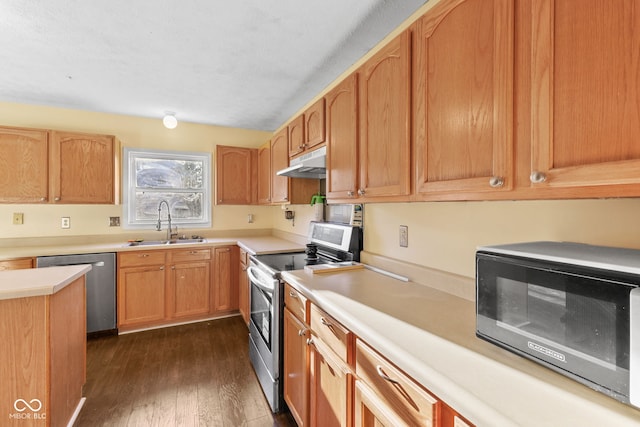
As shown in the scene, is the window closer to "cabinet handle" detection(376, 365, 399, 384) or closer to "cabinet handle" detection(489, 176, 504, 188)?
"cabinet handle" detection(376, 365, 399, 384)

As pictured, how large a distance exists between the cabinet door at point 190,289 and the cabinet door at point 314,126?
6.22 feet

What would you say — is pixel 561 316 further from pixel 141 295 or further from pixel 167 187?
pixel 167 187

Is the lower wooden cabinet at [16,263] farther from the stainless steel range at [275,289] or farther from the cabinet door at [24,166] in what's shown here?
the stainless steel range at [275,289]

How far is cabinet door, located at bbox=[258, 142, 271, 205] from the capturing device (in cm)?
326

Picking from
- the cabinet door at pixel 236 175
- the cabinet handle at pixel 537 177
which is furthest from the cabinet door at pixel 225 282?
the cabinet handle at pixel 537 177

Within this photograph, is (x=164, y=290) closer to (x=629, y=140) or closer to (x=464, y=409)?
(x=464, y=409)

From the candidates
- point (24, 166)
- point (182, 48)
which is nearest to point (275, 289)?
point (182, 48)

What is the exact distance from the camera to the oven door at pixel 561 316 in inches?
24.0

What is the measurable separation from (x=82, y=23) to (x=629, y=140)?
8.10ft

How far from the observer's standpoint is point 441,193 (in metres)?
1.06

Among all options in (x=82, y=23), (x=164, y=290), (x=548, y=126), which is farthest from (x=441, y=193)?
(x=164, y=290)

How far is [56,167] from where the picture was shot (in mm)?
2787

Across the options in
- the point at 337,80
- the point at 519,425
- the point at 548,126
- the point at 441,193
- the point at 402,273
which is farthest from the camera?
the point at 337,80

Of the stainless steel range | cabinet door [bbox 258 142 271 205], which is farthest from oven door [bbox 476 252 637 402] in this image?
cabinet door [bbox 258 142 271 205]
